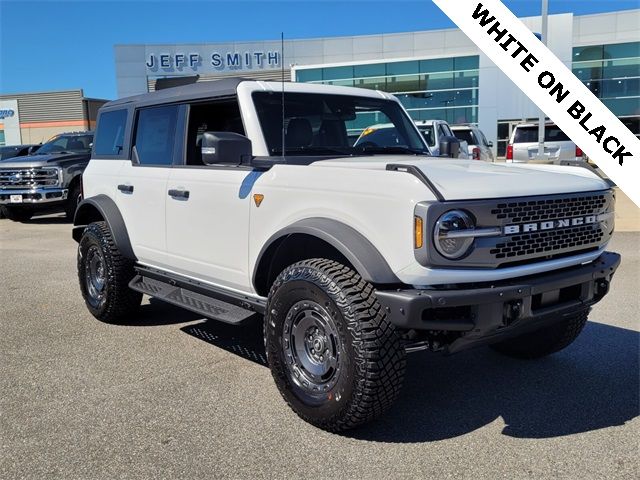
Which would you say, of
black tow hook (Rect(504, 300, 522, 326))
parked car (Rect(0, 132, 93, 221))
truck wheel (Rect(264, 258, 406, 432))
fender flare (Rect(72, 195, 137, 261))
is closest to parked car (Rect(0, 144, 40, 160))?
parked car (Rect(0, 132, 93, 221))

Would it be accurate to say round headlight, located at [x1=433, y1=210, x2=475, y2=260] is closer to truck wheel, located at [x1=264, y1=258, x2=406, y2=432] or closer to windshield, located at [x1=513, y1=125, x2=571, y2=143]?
truck wheel, located at [x1=264, y1=258, x2=406, y2=432]

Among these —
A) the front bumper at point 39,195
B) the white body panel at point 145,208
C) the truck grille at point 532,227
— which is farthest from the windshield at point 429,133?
the truck grille at point 532,227

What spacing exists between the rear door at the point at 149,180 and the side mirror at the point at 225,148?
104cm

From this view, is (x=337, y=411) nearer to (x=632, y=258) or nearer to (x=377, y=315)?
(x=377, y=315)

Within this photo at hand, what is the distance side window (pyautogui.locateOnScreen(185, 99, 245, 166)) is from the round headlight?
2104 mm

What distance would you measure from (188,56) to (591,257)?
3811 cm

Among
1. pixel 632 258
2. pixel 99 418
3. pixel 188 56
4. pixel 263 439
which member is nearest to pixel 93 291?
pixel 99 418

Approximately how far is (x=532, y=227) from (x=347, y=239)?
3.21ft

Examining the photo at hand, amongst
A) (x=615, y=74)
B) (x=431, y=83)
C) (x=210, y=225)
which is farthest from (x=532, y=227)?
(x=615, y=74)

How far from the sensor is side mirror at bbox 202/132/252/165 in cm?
367

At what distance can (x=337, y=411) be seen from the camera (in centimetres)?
318

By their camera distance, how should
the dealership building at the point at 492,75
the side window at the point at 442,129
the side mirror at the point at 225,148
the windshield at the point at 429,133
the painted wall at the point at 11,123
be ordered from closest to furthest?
the side mirror at the point at 225,148 < the windshield at the point at 429,133 < the side window at the point at 442,129 < the dealership building at the point at 492,75 < the painted wall at the point at 11,123

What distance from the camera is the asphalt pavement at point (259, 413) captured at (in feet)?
9.77

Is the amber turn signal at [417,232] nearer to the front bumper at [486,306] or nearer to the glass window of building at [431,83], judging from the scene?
the front bumper at [486,306]
